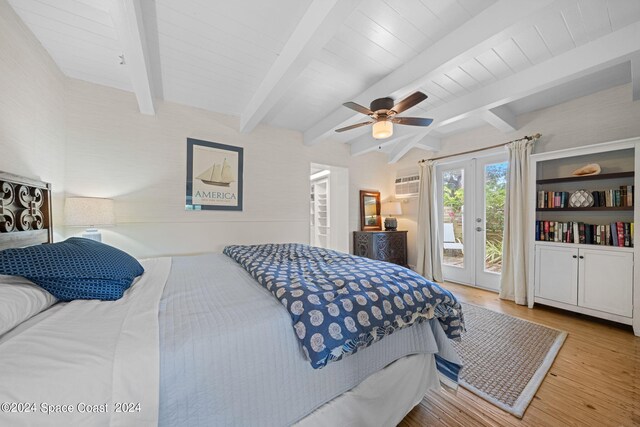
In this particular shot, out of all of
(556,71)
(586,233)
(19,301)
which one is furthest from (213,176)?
(586,233)

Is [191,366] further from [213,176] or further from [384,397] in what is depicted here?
[213,176]

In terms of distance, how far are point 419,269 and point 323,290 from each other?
11.7ft

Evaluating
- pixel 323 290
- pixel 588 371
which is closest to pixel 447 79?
pixel 323 290

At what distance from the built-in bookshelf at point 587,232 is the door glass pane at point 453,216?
1.01 meters

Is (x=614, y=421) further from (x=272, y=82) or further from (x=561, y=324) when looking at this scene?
(x=272, y=82)

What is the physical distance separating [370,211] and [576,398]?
335 centimetres

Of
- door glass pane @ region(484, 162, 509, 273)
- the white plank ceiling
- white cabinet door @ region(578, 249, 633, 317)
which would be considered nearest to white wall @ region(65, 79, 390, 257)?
the white plank ceiling

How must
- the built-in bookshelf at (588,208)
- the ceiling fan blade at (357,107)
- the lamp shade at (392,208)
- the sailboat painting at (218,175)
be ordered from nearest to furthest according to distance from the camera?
the ceiling fan blade at (357,107) → the built-in bookshelf at (588,208) → the sailboat painting at (218,175) → the lamp shade at (392,208)

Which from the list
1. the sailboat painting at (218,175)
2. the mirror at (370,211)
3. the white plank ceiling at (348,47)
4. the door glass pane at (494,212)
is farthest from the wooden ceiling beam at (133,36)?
the door glass pane at (494,212)

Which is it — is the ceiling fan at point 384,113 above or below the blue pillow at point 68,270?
above

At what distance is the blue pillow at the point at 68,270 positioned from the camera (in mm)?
950

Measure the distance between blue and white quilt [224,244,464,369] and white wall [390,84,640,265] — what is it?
2.98 metres

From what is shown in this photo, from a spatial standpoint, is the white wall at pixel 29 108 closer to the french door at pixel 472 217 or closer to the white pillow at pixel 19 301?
the white pillow at pixel 19 301

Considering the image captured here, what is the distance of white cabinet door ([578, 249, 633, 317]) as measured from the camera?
2275mm
